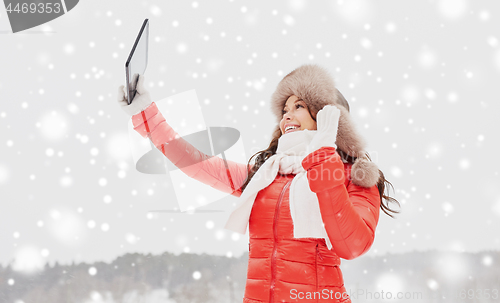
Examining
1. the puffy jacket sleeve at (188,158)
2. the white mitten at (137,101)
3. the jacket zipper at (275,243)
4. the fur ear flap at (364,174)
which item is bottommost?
the jacket zipper at (275,243)

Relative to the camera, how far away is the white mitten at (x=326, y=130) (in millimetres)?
810

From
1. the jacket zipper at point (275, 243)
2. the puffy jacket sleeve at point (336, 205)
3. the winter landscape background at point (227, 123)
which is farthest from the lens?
the winter landscape background at point (227, 123)

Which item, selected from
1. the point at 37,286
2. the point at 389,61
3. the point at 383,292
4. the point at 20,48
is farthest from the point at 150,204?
the point at 389,61

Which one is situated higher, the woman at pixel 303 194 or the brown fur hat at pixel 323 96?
the brown fur hat at pixel 323 96

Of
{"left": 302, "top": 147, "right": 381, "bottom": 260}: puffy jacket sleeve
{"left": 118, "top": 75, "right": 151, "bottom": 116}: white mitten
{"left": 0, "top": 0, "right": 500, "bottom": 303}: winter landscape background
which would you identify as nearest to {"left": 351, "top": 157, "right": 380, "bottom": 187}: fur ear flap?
{"left": 302, "top": 147, "right": 381, "bottom": 260}: puffy jacket sleeve

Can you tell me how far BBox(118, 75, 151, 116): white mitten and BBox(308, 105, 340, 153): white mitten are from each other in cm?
48

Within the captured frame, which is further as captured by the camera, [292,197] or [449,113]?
[449,113]

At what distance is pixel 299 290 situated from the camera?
90cm

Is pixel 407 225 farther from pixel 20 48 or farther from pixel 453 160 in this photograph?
pixel 20 48

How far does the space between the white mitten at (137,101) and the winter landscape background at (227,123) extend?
2.85 feet

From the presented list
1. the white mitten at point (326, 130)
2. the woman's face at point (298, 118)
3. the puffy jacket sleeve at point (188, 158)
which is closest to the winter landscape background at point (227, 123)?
the puffy jacket sleeve at point (188, 158)

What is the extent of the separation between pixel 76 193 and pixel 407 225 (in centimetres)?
176

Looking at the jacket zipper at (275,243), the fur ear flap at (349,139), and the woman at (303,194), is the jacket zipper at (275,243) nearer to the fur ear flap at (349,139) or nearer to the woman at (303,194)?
the woman at (303,194)

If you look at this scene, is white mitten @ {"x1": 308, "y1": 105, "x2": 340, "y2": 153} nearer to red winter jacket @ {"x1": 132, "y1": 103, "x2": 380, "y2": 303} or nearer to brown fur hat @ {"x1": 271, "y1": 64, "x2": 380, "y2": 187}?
red winter jacket @ {"x1": 132, "y1": 103, "x2": 380, "y2": 303}
